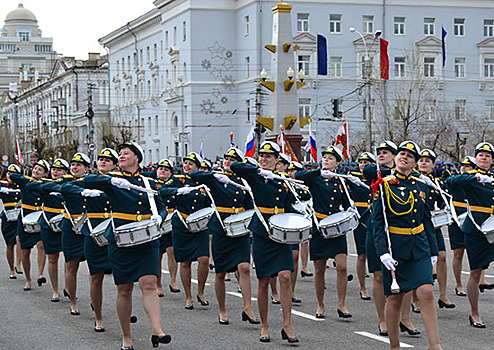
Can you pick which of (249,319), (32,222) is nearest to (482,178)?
(249,319)

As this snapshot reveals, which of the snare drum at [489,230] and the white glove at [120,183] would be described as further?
the snare drum at [489,230]

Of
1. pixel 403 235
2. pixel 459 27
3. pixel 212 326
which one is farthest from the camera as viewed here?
pixel 459 27

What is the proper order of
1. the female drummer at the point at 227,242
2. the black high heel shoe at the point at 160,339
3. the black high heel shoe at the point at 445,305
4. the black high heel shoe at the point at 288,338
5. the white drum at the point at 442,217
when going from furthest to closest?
the white drum at the point at 442,217, the black high heel shoe at the point at 445,305, the female drummer at the point at 227,242, the black high heel shoe at the point at 288,338, the black high heel shoe at the point at 160,339

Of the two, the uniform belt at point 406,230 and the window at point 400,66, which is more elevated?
the window at point 400,66

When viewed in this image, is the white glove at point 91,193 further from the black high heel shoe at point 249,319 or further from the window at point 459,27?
the window at point 459,27

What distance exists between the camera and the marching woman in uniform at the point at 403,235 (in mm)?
8672

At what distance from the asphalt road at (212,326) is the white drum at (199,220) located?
106 centimetres

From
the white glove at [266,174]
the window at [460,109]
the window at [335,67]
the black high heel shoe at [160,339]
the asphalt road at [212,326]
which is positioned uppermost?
the window at [335,67]

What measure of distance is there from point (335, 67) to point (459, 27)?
32.3 feet

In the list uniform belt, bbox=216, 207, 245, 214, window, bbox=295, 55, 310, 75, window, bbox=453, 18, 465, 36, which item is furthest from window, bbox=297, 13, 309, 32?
uniform belt, bbox=216, 207, 245, 214

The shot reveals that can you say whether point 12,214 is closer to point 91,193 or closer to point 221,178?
point 221,178

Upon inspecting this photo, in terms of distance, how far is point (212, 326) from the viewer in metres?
11.2

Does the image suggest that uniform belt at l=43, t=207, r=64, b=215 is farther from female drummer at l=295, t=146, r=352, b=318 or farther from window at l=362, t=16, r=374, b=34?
window at l=362, t=16, r=374, b=34

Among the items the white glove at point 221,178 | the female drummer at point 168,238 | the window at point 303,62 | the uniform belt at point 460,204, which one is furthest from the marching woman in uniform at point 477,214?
the window at point 303,62
